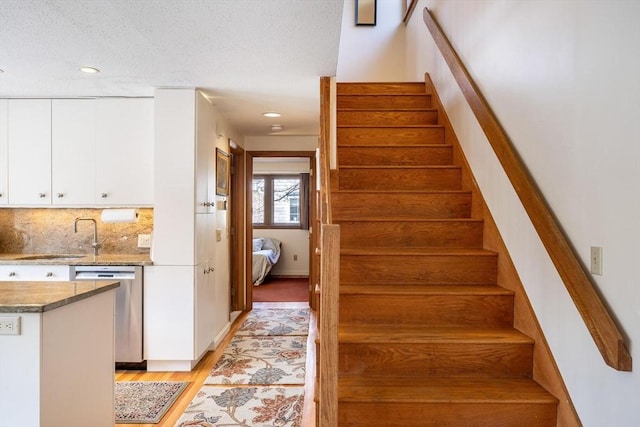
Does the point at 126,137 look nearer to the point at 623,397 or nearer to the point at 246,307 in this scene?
the point at 246,307

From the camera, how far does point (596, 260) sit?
4.90 ft

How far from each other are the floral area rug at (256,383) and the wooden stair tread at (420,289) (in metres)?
0.94

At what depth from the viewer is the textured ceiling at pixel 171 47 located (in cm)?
198

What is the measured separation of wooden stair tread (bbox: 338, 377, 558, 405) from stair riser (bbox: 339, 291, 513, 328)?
33 centimetres

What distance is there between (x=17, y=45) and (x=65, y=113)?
119cm

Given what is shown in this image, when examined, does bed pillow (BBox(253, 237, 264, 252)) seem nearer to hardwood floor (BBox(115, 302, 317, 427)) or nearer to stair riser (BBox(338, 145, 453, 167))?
hardwood floor (BBox(115, 302, 317, 427))

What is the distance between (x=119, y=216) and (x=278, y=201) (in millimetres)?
4972

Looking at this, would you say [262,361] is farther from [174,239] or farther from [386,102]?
[386,102]

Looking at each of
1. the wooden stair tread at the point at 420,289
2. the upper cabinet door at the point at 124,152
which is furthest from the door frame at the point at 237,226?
the wooden stair tread at the point at 420,289

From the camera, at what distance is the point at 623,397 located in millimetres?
1383

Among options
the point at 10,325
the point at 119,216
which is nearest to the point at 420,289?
the point at 10,325

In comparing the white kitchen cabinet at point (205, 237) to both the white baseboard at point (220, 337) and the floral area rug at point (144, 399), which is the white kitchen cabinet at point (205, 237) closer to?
the white baseboard at point (220, 337)

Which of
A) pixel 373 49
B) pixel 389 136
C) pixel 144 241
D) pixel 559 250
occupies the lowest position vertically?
pixel 144 241

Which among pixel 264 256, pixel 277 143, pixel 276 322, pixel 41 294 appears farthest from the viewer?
pixel 264 256
